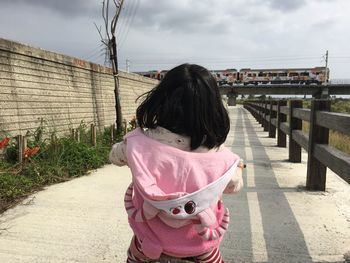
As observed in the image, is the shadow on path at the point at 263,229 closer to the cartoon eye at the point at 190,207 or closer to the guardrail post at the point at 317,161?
the guardrail post at the point at 317,161

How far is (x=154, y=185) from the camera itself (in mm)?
1687

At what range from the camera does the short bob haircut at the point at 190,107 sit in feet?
5.78

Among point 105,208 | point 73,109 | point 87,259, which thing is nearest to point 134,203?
point 87,259

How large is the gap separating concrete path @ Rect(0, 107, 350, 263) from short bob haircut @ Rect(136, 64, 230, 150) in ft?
6.00

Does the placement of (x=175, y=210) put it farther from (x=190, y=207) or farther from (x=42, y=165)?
(x=42, y=165)

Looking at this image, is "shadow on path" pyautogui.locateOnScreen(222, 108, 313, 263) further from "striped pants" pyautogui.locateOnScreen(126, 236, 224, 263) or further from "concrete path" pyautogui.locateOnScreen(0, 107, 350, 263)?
"striped pants" pyautogui.locateOnScreen(126, 236, 224, 263)

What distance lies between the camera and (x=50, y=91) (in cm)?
827

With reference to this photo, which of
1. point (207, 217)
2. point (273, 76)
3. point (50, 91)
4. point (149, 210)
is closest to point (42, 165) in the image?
point (50, 91)

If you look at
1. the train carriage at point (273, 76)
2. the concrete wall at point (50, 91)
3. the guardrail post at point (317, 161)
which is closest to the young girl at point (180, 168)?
the guardrail post at point (317, 161)

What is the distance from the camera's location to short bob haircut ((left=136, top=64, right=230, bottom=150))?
176cm

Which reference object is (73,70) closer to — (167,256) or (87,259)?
(87,259)

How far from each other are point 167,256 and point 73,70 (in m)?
8.32

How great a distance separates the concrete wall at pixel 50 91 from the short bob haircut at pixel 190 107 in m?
5.25

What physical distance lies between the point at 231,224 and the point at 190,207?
2.61m
